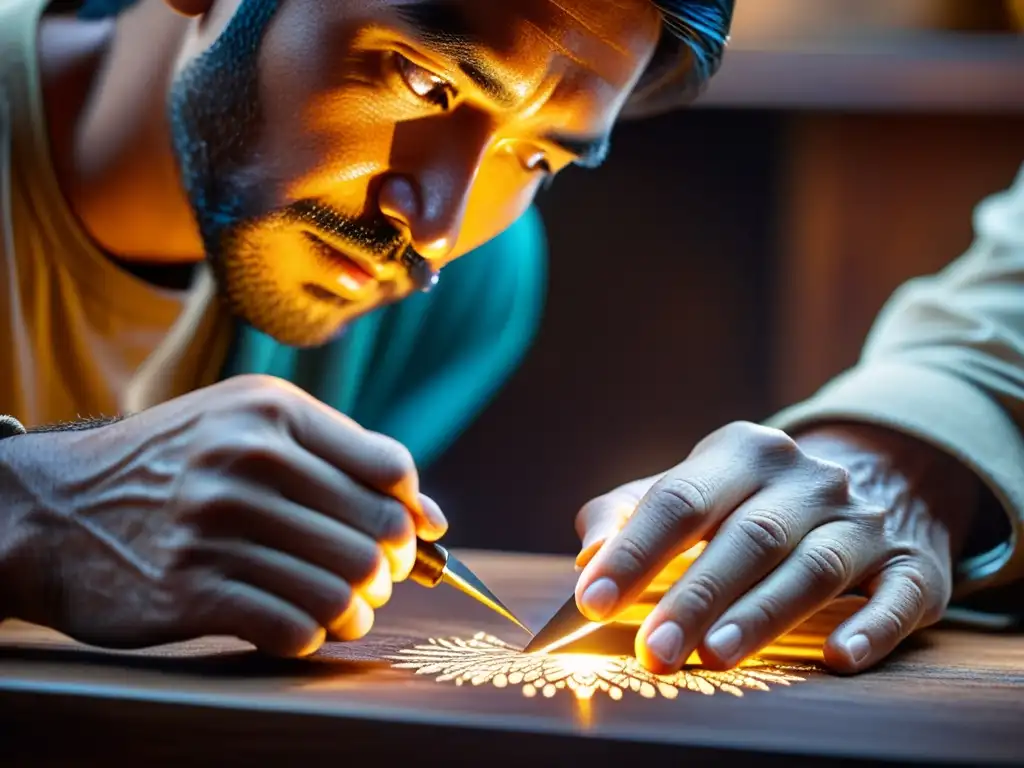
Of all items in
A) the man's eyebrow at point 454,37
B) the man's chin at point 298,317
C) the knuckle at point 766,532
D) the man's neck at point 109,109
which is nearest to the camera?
the knuckle at point 766,532

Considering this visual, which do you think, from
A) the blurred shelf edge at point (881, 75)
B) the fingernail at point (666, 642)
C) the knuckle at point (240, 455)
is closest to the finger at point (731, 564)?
the fingernail at point (666, 642)

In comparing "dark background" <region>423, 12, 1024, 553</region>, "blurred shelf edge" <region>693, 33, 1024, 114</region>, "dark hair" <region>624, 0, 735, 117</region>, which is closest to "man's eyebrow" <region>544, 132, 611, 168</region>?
Result: "dark hair" <region>624, 0, 735, 117</region>

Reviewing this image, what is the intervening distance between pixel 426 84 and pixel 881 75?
1108 mm

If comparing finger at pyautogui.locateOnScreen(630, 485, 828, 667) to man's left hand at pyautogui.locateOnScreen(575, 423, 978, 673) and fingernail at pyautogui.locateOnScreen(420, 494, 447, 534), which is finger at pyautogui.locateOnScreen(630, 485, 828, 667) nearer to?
man's left hand at pyautogui.locateOnScreen(575, 423, 978, 673)

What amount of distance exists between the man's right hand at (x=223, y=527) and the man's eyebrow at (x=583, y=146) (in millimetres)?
372

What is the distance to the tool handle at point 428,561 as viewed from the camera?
77cm

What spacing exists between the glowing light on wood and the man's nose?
13.9 inches

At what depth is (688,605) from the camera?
746mm

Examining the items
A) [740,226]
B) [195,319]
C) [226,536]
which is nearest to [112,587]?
[226,536]

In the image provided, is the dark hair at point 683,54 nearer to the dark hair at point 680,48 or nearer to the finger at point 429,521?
the dark hair at point 680,48

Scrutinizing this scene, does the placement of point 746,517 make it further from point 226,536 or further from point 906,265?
point 906,265

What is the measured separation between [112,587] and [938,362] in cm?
80

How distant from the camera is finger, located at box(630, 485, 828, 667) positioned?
2.43ft

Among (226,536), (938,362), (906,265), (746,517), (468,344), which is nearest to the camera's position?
(226,536)
